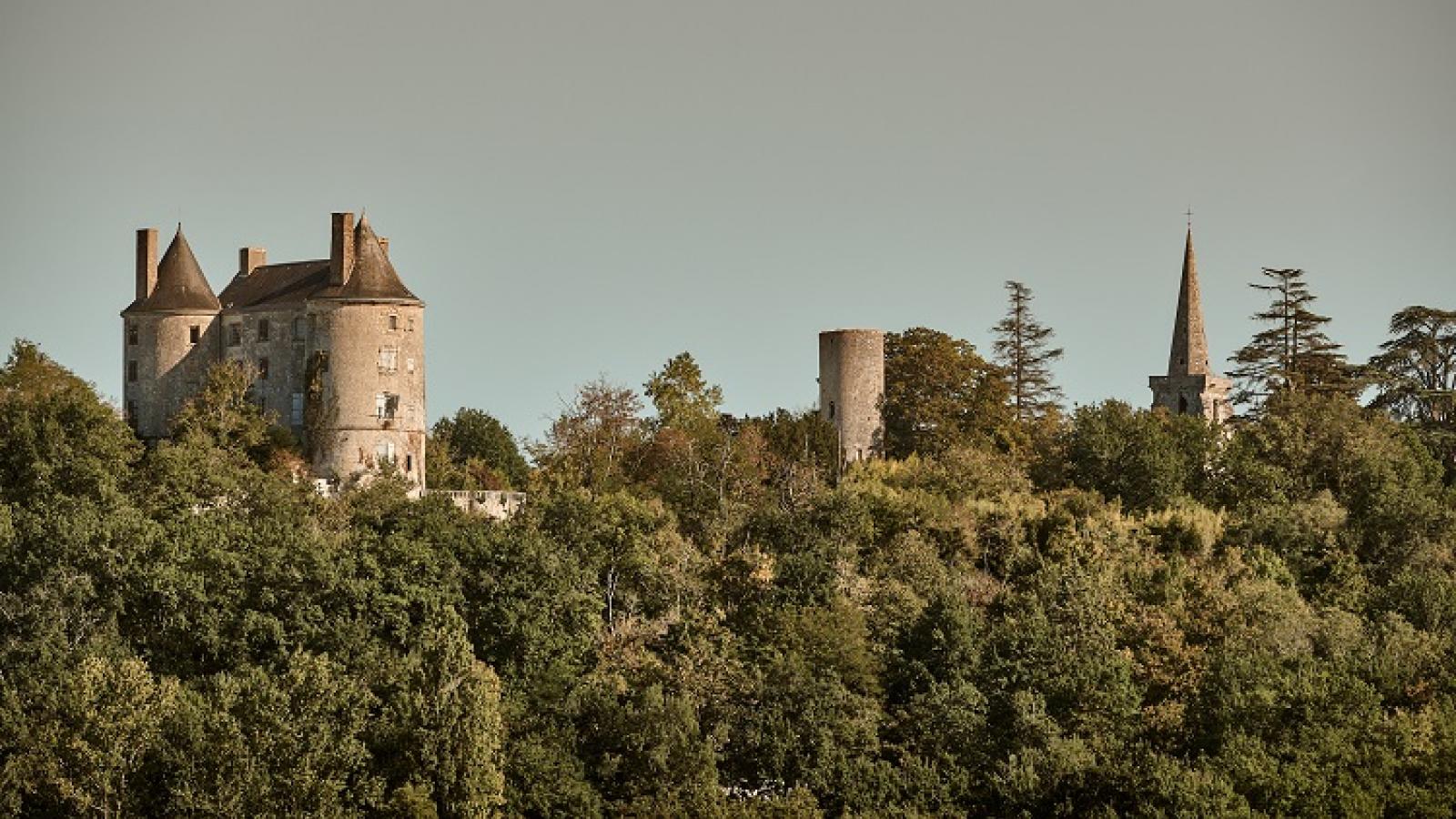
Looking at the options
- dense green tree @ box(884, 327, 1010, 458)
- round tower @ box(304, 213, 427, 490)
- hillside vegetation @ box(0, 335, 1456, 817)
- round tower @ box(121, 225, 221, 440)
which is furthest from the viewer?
dense green tree @ box(884, 327, 1010, 458)

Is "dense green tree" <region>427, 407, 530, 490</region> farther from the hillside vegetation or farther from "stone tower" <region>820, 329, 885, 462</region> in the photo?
"stone tower" <region>820, 329, 885, 462</region>

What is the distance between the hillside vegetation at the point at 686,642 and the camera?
68.8 meters

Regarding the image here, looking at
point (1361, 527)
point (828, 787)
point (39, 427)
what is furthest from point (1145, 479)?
point (39, 427)

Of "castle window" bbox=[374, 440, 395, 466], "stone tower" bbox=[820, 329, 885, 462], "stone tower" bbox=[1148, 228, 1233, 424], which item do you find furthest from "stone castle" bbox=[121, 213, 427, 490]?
"stone tower" bbox=[1148, 228, 1233, 424]

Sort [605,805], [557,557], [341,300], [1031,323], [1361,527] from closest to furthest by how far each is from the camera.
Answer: [605,805] → [557,557] → [341,300] → [1361,527] → [1031,323]

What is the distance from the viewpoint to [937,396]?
93.5 meters

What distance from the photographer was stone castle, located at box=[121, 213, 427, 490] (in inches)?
3233

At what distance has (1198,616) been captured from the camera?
258 ft

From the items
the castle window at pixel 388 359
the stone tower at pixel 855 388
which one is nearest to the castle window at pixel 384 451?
the castle window at pixel 388 359

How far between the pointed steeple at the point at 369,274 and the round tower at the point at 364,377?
0.02 metres

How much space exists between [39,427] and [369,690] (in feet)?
45.7

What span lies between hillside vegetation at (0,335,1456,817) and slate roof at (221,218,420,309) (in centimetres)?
290

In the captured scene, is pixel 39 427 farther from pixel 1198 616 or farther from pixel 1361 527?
pixel 1361 527

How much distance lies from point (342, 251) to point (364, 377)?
316cm
